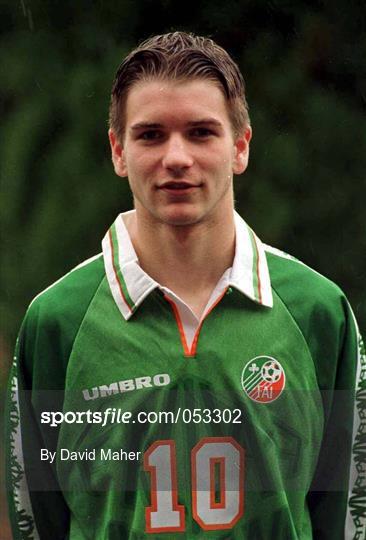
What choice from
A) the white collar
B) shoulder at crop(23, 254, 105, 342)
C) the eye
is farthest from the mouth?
shoulder at crop(23, 254, 105, 342)

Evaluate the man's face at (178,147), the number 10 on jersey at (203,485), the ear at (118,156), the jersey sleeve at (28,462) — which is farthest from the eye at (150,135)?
the number 10 on jersey at (203,485)

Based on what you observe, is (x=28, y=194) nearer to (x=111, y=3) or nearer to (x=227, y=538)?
(x=111, y=3)

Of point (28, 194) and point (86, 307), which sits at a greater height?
point (28, 194)

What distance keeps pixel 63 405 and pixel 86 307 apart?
26 cm

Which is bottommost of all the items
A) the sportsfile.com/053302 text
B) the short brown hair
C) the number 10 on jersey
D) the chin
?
the number 10 on jersey

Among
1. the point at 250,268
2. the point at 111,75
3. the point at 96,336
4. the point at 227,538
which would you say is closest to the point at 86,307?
the point at 96,336

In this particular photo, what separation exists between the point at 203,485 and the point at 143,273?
550 mm

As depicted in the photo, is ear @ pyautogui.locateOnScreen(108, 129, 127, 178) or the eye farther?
ear @ pyautogui.locateOnScreen(108, 129, 127, 178)

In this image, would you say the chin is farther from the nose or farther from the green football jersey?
the green football jersey

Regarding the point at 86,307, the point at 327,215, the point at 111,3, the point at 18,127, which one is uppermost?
the point at 111,3

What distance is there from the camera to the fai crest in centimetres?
359

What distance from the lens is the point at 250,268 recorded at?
3646 mm

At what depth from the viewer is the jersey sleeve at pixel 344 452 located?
3.76 m

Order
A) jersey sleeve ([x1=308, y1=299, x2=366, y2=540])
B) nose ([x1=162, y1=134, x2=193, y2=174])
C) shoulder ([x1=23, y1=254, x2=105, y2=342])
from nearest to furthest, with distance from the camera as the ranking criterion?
nose ([x1=162, y1=134, x2=193, y2=174])
shoulder ([x1=23, y1=254, x2=105, y2=342])
jersey sleeve ([x1=308, y1=299, x2=366, y2=540])
